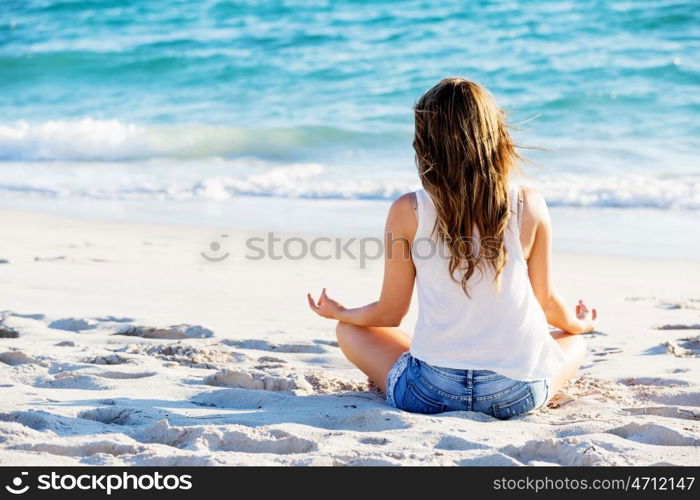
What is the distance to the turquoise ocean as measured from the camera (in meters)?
8.41

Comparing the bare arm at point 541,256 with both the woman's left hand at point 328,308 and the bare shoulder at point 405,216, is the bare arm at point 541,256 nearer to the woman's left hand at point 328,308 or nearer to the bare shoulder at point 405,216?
the bare shoulder at point 405,216

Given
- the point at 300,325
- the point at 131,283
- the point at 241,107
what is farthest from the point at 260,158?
the point at 300,325

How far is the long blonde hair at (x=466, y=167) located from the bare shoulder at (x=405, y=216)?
0.27ft

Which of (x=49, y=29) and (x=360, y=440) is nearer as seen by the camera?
(x=360, y=440)

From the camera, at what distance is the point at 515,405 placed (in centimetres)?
309

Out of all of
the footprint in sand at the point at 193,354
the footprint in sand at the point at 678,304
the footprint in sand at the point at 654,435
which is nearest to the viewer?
the footprint in sand at the point at 654,435

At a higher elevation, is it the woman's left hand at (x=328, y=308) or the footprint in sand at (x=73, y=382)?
the woman's left hand at (x=328, y=308)

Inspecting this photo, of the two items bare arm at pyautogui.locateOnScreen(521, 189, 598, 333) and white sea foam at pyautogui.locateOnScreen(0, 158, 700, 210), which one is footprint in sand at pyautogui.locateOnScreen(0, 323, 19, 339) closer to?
bare arm at pyautogui.locateOnScreen(521, 189, 598, 333)

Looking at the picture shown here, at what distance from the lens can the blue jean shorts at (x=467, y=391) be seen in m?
3.04

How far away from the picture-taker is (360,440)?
2787mm

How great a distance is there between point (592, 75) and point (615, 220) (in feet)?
16.7

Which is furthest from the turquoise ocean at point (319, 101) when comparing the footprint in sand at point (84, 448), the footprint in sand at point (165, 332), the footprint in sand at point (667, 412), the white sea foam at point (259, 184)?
the footprint in sand at point (84, 448)

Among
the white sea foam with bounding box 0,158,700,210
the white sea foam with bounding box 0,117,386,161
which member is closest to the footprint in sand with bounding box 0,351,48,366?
the white sea foam with bounding box 0,158,700,210
